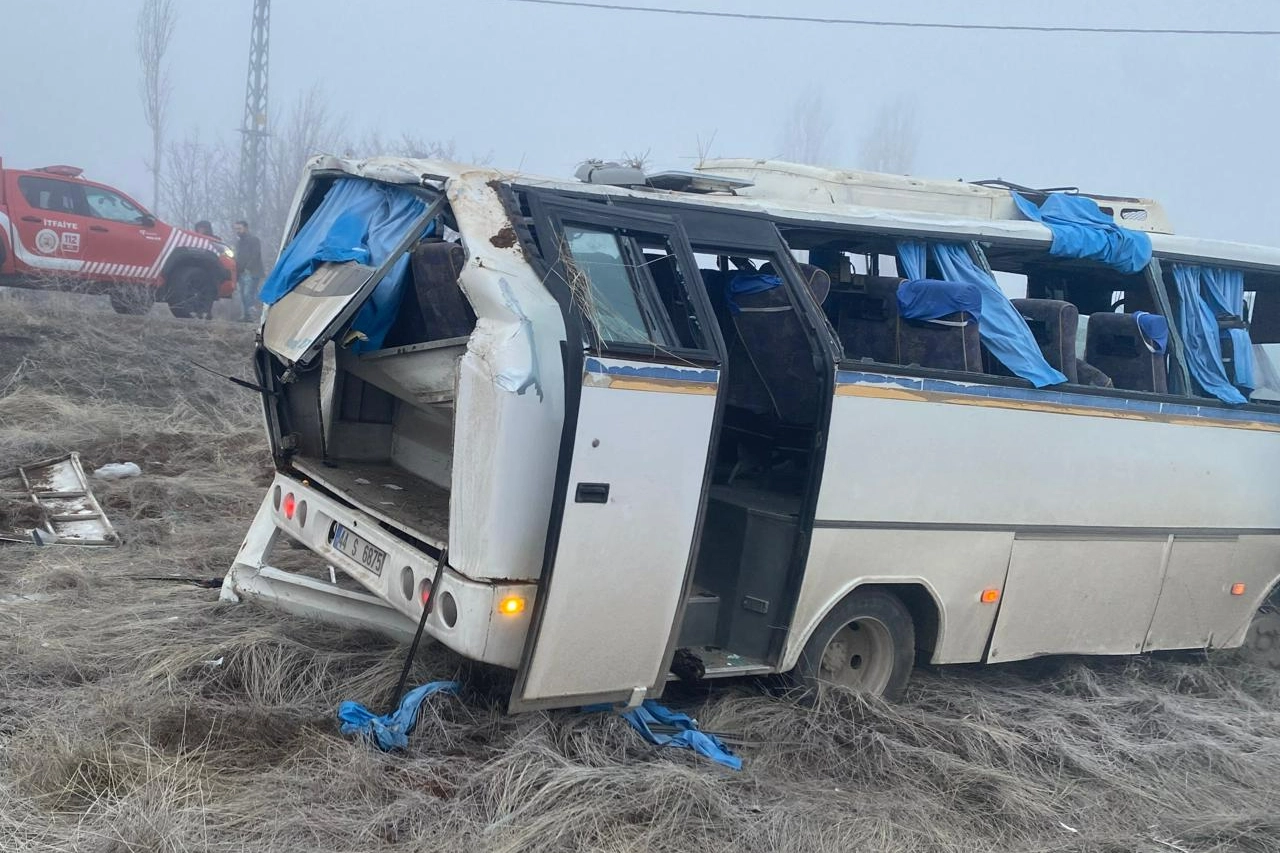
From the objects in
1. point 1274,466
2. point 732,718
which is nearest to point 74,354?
point 732,718

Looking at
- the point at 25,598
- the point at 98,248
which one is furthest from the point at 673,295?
the point at 98,248

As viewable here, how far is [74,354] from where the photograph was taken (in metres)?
13.4

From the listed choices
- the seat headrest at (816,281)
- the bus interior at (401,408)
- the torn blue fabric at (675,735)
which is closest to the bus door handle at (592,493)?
the bus interior at (401,408)

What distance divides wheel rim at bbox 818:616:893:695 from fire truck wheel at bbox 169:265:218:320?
47.3 feet

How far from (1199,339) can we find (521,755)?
4619 mm

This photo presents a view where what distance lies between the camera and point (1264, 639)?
24.5ft

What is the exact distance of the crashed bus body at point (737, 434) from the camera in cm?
439

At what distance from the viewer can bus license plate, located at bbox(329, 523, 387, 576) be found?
201 inches

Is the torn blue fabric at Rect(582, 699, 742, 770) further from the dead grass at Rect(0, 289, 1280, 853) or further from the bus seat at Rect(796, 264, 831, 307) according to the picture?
the bus seat at Rect(796, 264, 831, 307)

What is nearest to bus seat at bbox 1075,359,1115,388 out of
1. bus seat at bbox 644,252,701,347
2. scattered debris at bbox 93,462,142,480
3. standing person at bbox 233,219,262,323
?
bus seat at bbox 644,252,701,347

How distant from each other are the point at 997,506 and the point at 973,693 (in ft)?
3.32

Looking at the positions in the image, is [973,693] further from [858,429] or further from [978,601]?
[858,429]

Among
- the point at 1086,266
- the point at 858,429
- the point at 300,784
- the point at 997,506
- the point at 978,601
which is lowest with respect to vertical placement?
the point at 300,784

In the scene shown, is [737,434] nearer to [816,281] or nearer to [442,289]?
[816,281]
